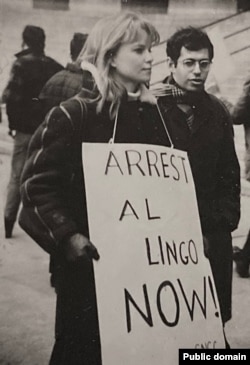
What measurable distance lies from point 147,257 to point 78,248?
391mm

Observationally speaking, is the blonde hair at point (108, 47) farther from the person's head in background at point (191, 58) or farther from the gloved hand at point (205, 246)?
the gloved hand at point (205, 246)

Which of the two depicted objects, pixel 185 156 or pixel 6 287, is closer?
pixel 6 287

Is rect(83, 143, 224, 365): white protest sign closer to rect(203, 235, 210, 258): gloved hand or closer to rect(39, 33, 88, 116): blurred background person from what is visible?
rect(203, 235, 210, 258): gloved hand

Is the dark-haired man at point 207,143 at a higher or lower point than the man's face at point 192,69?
lower

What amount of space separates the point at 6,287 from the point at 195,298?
1.03 metres

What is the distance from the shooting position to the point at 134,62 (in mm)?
3459

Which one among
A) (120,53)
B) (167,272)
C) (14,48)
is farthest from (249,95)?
(14,48)

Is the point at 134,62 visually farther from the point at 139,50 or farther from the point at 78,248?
the point at 78,248

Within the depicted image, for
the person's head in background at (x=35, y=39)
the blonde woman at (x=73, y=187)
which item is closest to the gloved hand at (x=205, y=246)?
the blonde woman at (x=73, y=187)

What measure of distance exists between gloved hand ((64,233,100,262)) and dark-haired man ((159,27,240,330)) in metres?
0.71

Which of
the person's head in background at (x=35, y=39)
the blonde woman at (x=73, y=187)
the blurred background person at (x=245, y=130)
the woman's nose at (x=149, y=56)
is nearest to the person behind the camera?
the blonde woman at (x=73, y=187)

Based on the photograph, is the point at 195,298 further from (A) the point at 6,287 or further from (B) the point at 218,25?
(B) the point at 218,25

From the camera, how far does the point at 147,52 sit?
3482 mm

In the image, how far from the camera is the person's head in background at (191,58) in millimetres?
3586
